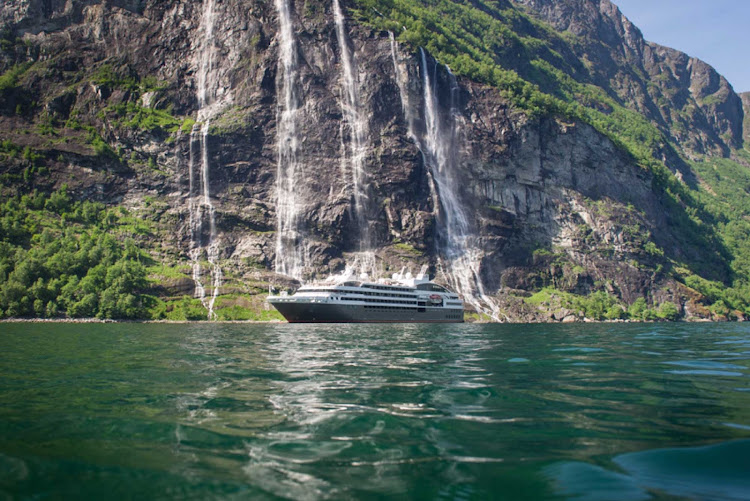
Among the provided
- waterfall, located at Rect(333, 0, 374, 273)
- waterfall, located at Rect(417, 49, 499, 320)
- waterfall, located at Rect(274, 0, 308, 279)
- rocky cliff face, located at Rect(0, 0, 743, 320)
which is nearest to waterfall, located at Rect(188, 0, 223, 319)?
rocky cliff face, located at Rect(0, 0, 743, 320)

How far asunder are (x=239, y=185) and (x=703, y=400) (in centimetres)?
10575

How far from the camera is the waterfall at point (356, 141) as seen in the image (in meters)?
109

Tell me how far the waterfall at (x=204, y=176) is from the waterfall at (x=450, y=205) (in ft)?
165

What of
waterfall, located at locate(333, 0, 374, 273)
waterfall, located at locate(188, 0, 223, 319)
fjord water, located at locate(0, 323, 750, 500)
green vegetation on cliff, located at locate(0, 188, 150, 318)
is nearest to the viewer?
fjord water, located at locate(0, 323, 750, 500)

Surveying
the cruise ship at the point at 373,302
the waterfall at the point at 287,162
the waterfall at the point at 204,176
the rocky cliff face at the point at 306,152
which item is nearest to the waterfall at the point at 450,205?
the rocky cliff face at the point at 306,152

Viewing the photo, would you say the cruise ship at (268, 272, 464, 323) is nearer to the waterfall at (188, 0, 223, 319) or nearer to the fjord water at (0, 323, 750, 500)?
the waterfall at (188, 0, 223, 319)

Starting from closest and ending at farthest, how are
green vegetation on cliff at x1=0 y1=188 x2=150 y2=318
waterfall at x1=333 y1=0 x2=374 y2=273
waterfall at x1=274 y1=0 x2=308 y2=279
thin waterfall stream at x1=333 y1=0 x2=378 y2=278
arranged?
green vegetation on cliff at x1=0 y1=188 x2=150 y2=318
waterfall at x1=274 y1=0 x2=308 y2=279
thin waterfall stream at x1=333 y1=0 x2=378 y2=278
waterfall at x1=333 y1=0 x2=374 y2=273

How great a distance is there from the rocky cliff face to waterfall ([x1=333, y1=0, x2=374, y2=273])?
1.80 ft

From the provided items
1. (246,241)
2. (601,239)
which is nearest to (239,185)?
(246,241)

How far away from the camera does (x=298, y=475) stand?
6.51 meters

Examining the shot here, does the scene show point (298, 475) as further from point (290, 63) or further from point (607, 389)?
point (290, 63)

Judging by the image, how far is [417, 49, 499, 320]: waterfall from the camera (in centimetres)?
10956

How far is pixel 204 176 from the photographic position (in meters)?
108

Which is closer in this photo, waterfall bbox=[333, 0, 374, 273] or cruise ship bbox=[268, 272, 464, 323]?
cruise ship bbox=[268, 272, 464, 323]
